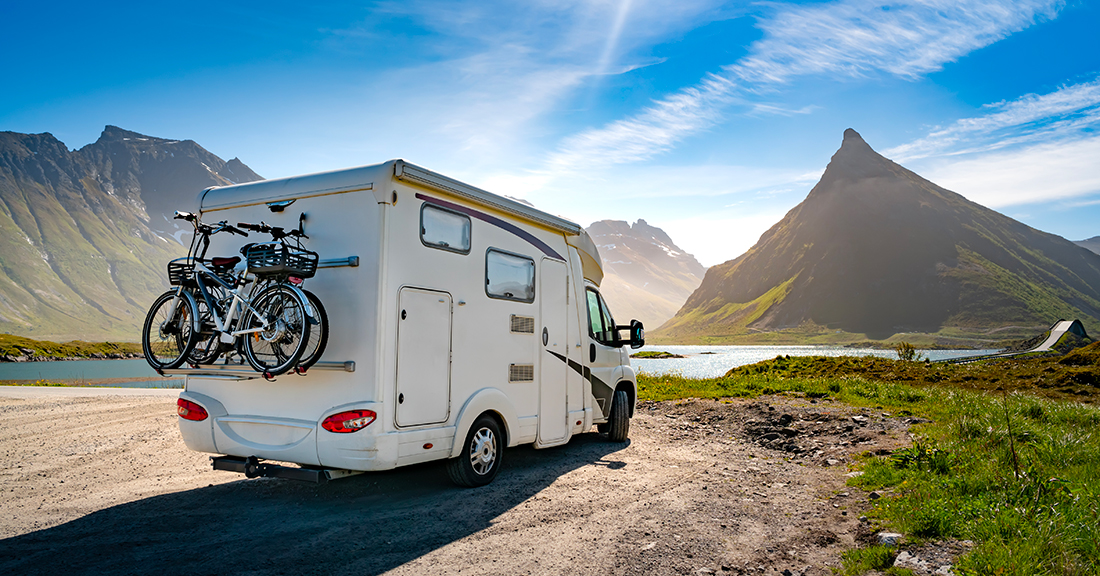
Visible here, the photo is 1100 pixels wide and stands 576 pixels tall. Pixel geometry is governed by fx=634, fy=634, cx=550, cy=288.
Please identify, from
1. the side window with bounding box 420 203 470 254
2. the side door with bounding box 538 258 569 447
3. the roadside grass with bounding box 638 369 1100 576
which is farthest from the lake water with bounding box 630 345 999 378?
the side window with bounding box 420 203 470 254

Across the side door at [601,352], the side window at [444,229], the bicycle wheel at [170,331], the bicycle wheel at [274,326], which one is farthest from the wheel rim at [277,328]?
the side door at [601,352]

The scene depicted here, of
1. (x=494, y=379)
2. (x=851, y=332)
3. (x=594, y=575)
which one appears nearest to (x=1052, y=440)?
(x=594, y=575)

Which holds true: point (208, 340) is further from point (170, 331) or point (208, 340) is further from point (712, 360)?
point (712, 360)

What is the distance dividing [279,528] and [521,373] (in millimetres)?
3073

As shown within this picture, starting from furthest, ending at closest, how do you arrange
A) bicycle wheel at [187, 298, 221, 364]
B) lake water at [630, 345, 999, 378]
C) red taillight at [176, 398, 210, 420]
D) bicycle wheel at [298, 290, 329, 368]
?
lake water at [630, 345, 999, 378] < red taillight at [176, 398, 210, 420] < bicycle wheel at [187, 298, 221, 364] < bicycle wheel at [298, 290, 329, 368]

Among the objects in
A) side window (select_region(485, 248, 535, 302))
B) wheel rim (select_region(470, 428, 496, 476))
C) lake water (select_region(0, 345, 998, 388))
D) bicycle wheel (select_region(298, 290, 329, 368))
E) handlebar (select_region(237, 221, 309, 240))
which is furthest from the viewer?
lake water (select_region(0, 345, 998, 388))

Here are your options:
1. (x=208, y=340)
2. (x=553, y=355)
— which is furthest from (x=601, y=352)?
(x=208, y=340)

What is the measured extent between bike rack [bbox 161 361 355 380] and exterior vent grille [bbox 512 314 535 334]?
230 cm

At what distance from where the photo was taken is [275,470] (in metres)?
5.75

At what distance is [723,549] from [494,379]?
3.04 m

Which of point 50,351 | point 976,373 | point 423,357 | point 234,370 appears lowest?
point 50,351

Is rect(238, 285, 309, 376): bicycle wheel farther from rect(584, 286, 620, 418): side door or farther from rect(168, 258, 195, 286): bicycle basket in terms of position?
rect(584, 286, 620, 418): side door

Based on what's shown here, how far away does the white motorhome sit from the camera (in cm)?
564

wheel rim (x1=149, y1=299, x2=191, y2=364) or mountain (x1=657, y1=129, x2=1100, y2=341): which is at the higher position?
mountain (x1=657, y1=129, x2=1100, y2=341)
